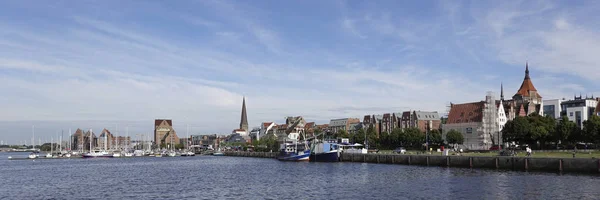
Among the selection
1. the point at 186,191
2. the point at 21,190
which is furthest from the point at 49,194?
→ the point at 186,191

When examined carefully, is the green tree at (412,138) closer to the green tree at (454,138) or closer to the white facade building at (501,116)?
the green tree at (454,138)

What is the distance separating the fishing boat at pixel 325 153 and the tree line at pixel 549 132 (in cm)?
4085

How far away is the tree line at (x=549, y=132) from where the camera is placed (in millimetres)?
110556

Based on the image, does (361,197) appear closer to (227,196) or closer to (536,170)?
(227,196)

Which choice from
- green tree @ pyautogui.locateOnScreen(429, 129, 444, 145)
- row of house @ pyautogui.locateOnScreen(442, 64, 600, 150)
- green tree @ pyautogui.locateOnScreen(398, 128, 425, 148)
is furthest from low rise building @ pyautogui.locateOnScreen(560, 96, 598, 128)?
green tree @ pyautogui.locateOnScreen(398, 128, 425, 148)

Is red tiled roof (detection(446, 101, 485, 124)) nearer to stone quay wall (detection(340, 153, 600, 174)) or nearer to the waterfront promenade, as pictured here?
the waterfront promenade

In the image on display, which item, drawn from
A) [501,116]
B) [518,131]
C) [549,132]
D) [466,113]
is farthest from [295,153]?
[501,116]

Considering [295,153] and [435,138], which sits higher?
[435,138]

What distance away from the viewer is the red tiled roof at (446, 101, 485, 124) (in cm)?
15988

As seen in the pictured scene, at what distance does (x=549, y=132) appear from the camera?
12144 centimetres

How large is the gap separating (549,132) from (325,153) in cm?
5078

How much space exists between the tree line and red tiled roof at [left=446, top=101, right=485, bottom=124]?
29.3 metres

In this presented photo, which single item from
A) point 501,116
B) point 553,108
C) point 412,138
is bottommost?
point 412,138

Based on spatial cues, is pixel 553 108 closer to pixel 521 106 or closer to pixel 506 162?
pixel 521 106
